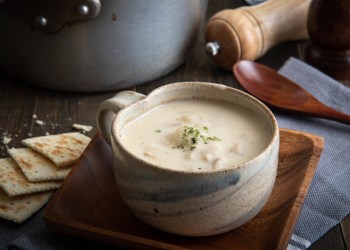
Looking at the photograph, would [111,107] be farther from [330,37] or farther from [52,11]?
[330,37]

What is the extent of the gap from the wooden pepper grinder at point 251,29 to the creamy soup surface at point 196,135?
1.55 feet

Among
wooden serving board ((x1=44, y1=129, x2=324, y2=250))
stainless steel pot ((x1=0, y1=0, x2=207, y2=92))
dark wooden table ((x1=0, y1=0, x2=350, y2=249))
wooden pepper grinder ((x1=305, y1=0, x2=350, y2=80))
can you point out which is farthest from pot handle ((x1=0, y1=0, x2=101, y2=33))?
wooden pepper grinder ((x1=305, y1=0, x2=350, y2=80))

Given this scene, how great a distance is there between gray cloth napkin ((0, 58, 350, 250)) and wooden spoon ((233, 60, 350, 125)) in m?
0.02

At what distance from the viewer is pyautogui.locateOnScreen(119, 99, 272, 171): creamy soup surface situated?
0.81m

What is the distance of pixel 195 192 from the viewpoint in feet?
2.49

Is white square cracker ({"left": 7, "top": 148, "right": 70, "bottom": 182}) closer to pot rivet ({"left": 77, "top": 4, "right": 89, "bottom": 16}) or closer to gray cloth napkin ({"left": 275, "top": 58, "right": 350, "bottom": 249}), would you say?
pot rivet ({"left": 77, "top": 4, "right": 89, "bottom": 16})

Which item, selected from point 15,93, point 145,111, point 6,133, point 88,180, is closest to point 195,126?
point 145,111

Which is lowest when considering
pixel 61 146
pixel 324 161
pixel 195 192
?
pixel 324 161

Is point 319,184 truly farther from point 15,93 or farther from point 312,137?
point 15,93

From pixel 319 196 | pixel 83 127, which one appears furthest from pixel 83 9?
pixel 319 196

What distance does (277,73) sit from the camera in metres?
1.32

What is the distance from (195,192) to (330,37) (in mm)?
766

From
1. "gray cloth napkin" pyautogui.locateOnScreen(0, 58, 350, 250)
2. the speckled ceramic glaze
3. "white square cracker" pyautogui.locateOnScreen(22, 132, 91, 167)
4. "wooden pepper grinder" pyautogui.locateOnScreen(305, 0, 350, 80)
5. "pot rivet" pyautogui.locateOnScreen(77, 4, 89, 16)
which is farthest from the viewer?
"wooden pepper grinder" pyautogui.locateOnScreen(305, 0, 350, 80)

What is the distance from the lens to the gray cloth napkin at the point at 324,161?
0.95 meters
